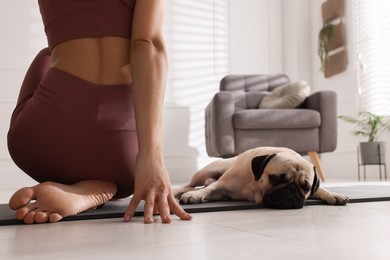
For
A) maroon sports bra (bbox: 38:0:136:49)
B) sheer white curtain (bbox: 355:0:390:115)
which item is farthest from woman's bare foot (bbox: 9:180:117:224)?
sheer white curtain (bbox: 355:0:390:115)

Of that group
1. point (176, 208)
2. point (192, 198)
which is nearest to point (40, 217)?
point (176, 208)

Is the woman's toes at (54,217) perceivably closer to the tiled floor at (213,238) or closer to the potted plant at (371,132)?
the tiled floor at (213,238)

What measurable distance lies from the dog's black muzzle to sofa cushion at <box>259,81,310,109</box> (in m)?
2.57

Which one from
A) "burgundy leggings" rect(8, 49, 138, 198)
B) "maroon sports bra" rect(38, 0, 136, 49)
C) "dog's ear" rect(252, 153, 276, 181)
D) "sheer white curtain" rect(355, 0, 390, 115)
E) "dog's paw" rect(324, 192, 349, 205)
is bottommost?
"dog's paw" rect(324, 192, 349, 205)

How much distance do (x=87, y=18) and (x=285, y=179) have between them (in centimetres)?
83

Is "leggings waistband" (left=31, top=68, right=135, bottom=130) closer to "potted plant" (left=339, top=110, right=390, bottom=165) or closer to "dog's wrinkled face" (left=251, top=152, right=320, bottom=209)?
"dog's wrinkled face" (left=251, top=152, right=320, bottom=209)

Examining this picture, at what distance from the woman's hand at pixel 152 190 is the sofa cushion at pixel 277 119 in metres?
2.68

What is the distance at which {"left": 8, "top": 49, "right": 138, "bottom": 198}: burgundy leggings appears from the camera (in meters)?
1.24

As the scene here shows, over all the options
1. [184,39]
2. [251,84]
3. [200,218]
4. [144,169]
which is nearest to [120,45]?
[144,169]

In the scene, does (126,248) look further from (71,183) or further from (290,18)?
(290,18)

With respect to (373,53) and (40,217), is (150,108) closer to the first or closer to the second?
(40,217)

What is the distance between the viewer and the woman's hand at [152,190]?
3.38 ft

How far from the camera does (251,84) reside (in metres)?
4.63

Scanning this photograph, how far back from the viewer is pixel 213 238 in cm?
83
